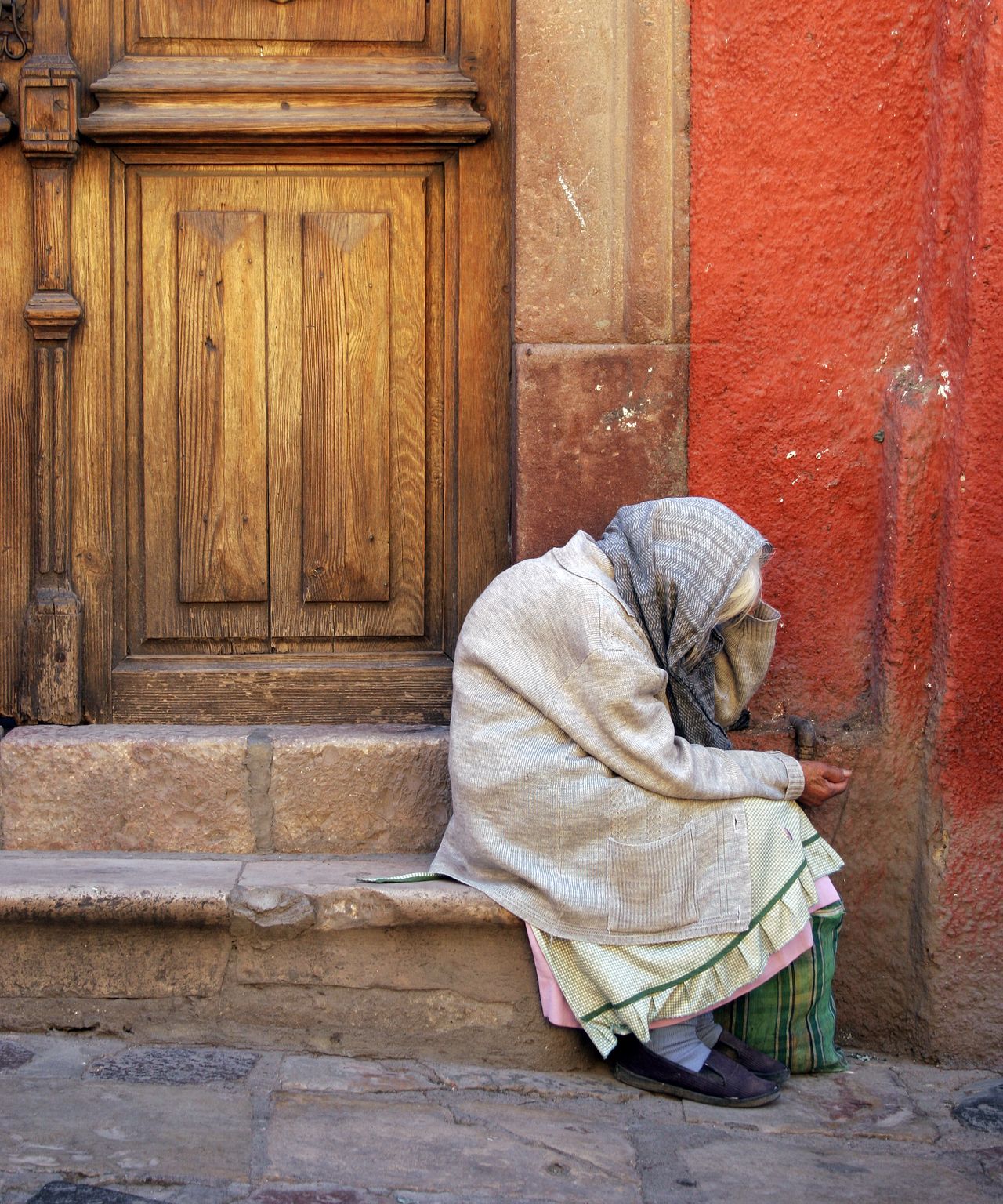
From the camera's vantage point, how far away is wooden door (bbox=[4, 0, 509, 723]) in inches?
126

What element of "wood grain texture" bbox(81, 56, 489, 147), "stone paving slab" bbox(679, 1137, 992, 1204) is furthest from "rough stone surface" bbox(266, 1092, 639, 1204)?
"wood grain texture" bbox(81, 56, 489, 147)

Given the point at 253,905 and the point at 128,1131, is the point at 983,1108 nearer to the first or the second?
the point at 253,905

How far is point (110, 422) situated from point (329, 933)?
133cm

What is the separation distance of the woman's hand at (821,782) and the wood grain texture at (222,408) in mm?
1358

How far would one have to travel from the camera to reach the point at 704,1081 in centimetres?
271

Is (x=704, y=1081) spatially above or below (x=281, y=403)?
below

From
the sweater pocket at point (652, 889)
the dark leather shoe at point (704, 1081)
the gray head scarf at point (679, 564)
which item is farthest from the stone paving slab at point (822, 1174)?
the gray head scarf at point (679, 564)

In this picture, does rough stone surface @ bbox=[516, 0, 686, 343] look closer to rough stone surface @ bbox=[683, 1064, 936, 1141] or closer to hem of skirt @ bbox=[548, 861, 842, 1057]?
hem of skirt @ bbox=[548, 861, 842, 1057]

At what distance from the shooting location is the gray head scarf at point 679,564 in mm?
2771

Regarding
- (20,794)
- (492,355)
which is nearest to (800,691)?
(492,355)

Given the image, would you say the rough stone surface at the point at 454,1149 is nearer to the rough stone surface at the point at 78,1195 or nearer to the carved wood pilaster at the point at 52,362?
the rough stone surface at the point at 78,1195

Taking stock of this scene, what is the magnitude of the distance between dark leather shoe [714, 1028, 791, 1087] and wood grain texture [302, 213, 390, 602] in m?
1.30

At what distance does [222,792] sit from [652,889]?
105 cm

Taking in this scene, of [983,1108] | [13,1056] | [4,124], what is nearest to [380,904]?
[13,1056]
